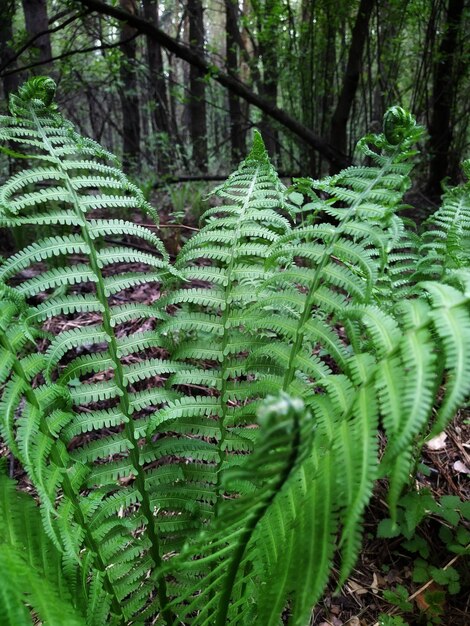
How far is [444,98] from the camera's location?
4.32m

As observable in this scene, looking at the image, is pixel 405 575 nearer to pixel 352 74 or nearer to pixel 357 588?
pixel 357 588

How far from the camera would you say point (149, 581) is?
128 cm

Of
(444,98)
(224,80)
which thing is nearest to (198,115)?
(224,80)

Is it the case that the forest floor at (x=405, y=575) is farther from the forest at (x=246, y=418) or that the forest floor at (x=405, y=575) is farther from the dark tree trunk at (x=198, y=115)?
the dark tree trunk at (x=198, y=115)

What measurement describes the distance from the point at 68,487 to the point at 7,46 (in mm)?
3683

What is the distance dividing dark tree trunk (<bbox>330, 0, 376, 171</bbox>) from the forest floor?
9.22ft

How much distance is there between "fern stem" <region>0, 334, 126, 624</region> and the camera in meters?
1.03

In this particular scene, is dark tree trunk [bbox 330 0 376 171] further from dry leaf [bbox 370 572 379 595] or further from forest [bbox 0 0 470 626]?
dry leaf [bbox 370 572 379 595]

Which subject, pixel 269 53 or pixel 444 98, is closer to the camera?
pixel 444 98

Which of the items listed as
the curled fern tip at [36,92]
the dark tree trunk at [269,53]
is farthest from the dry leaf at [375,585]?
the dark tree trunk at [269,53]

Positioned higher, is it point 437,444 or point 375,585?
point 437,444

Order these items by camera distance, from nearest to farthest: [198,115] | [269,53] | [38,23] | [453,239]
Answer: [453,239]
[38,23]
[269,53]
[198,115]

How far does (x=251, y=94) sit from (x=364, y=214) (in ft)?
10.2

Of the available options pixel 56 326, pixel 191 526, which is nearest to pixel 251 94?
pixel 56 326
